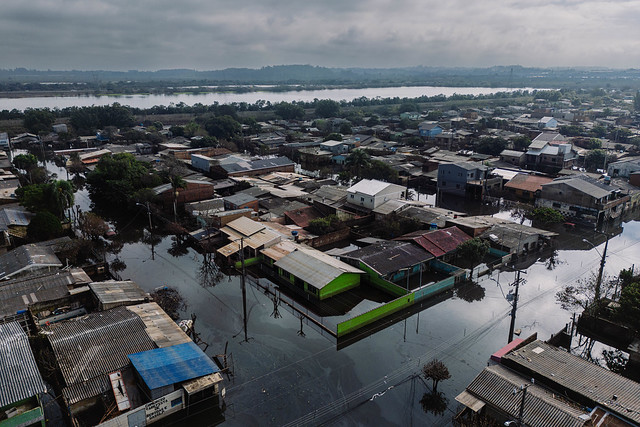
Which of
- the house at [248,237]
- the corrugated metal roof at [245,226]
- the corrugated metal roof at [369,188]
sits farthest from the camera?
the corrugated metal roof at [369,188]

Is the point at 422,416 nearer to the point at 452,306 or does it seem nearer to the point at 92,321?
the point at 452,306

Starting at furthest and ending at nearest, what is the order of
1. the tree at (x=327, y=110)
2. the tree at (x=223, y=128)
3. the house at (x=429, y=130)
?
1. the tree at (x=327, y=110)
2. the house at (x=429, y=130)
3. the tree at (x=223, y=128)

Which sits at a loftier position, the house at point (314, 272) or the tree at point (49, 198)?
the tree at point (49, 198)

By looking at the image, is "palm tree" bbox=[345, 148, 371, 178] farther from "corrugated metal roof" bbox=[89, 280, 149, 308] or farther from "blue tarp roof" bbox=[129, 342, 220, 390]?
"blue tarp roof" bbox=[129, 342, 220, 390]

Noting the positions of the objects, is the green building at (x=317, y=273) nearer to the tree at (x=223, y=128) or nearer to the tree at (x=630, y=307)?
the tree at (x=630, y=307)

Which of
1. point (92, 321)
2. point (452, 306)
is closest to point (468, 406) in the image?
point (452, 306)

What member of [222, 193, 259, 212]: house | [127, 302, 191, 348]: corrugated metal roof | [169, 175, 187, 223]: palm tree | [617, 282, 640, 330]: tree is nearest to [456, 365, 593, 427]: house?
[617, 282, 640, 330]: tree

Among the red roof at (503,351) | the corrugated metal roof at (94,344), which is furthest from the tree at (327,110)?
the red roof at (503,351)

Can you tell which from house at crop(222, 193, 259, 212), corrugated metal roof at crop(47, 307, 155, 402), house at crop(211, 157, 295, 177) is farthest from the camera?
house at crop(211, 157, 295, 177)
